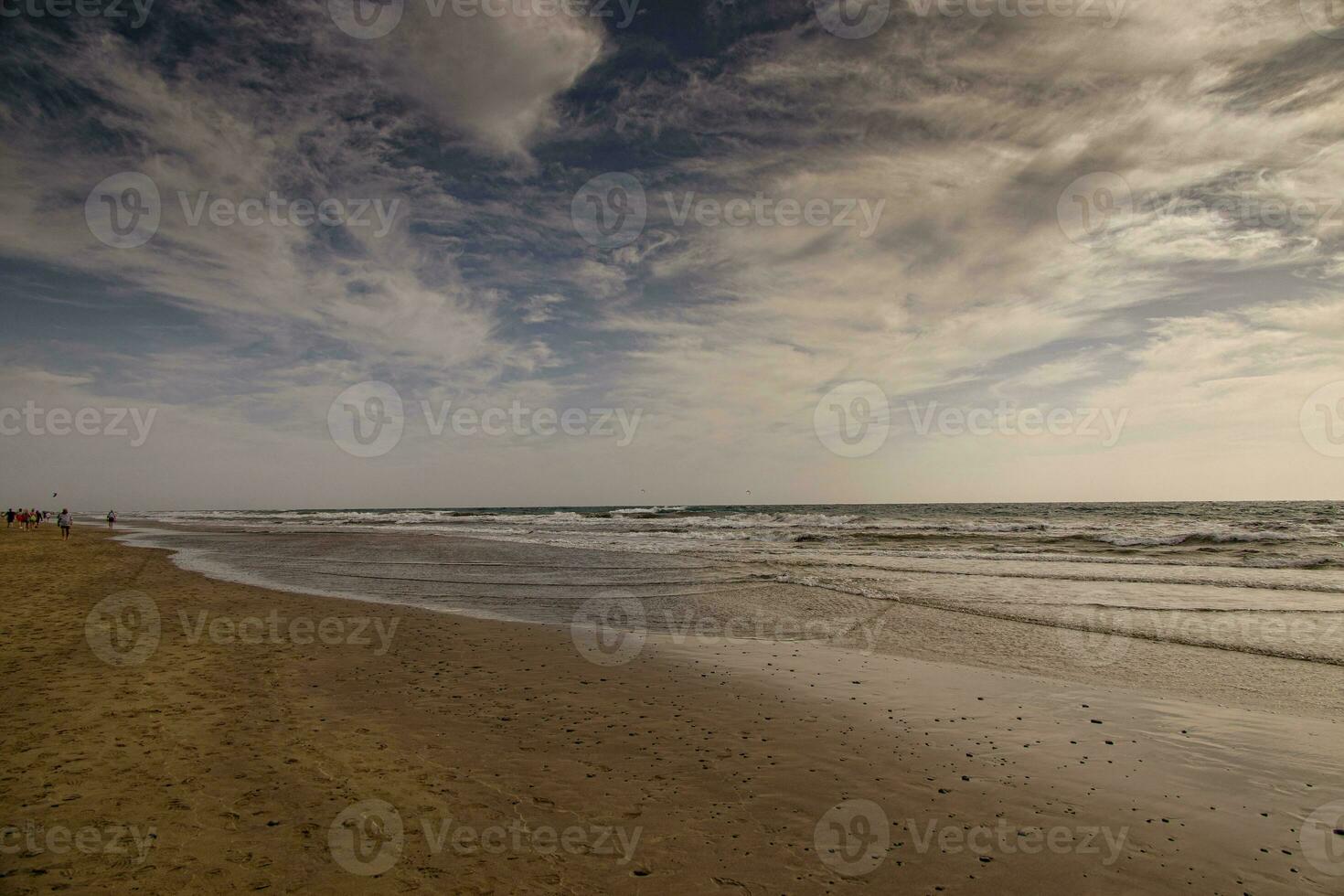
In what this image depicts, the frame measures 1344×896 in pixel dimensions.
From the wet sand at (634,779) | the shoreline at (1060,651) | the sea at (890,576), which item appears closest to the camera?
the wet sand at (634,779)

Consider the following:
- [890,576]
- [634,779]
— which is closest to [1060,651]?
[634,779]

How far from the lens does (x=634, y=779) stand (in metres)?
5.77

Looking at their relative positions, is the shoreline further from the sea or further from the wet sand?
the wet sand

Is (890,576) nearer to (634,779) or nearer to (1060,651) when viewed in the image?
(1060,651)

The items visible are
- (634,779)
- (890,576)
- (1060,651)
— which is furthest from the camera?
(890,576)

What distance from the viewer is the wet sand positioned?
4371 millimetres

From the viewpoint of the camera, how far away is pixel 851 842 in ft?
15.7

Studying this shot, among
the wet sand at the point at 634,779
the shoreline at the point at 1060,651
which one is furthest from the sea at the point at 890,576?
the wet sand at the point at 634,779

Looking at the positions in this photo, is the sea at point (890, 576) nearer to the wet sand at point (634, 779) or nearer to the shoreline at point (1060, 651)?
the shoreline at point (1060, 651)

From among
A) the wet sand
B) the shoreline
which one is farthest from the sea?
the wet sand

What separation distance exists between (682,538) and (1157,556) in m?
24.1

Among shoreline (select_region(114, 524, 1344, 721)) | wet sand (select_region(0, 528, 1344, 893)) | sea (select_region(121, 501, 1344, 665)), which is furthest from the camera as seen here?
sea (select_region(121, 501, 1344, 665))

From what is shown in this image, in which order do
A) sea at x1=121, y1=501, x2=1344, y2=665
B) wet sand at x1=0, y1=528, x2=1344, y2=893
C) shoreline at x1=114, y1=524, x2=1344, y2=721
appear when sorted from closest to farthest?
wet sand at x1=0, y1=528, x2=1344, y2=893 < shoreline at x1=114, y1=524, x2=1344, y2=721 < sea at x1=121, y1=501, x2=1344, y2=665

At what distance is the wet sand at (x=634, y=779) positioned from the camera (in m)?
4.37
